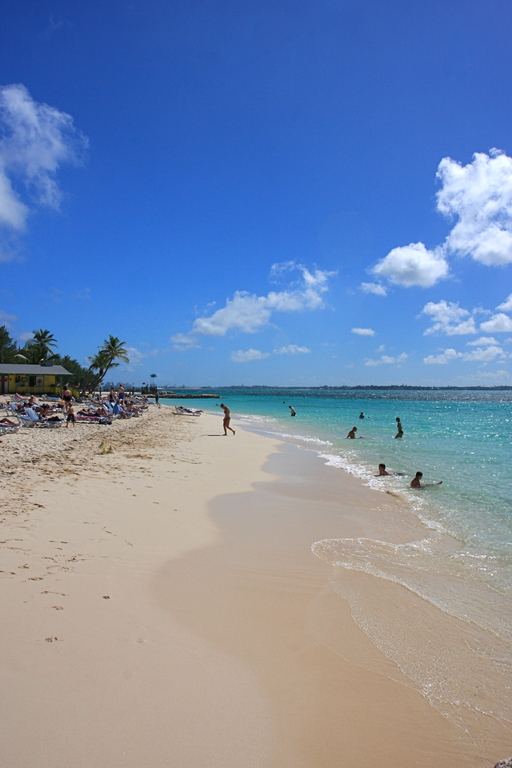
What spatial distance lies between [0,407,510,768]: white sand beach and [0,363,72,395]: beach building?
31930 mm

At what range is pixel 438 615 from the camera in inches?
159

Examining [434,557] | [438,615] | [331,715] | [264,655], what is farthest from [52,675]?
[434,557]

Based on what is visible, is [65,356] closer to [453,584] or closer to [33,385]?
[33,385]

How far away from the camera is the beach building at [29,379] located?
34219mm

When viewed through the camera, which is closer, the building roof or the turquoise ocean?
the turquoise ocean

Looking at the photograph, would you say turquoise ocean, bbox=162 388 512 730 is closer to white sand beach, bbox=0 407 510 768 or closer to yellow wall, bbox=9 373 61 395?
white sand beach, bbox=0 407 510 768

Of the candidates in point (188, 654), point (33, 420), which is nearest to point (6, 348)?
point (33, 420)

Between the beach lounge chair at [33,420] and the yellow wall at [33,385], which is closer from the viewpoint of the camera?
the beach lounge chair at [33,420]

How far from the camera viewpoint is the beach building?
112 ft

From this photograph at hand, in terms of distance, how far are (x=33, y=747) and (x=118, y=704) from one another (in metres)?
0.49

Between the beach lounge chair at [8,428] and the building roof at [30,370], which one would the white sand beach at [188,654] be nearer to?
the beach lounge chair at [8,428]

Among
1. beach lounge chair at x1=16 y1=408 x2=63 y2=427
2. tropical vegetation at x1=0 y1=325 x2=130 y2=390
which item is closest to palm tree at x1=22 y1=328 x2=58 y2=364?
tropical vegetation at x1=0 y1=325 x2=130 y2=390

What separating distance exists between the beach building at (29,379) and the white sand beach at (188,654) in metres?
31.9

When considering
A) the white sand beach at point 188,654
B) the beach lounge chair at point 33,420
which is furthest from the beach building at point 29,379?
the white sand beach at point 188,654
